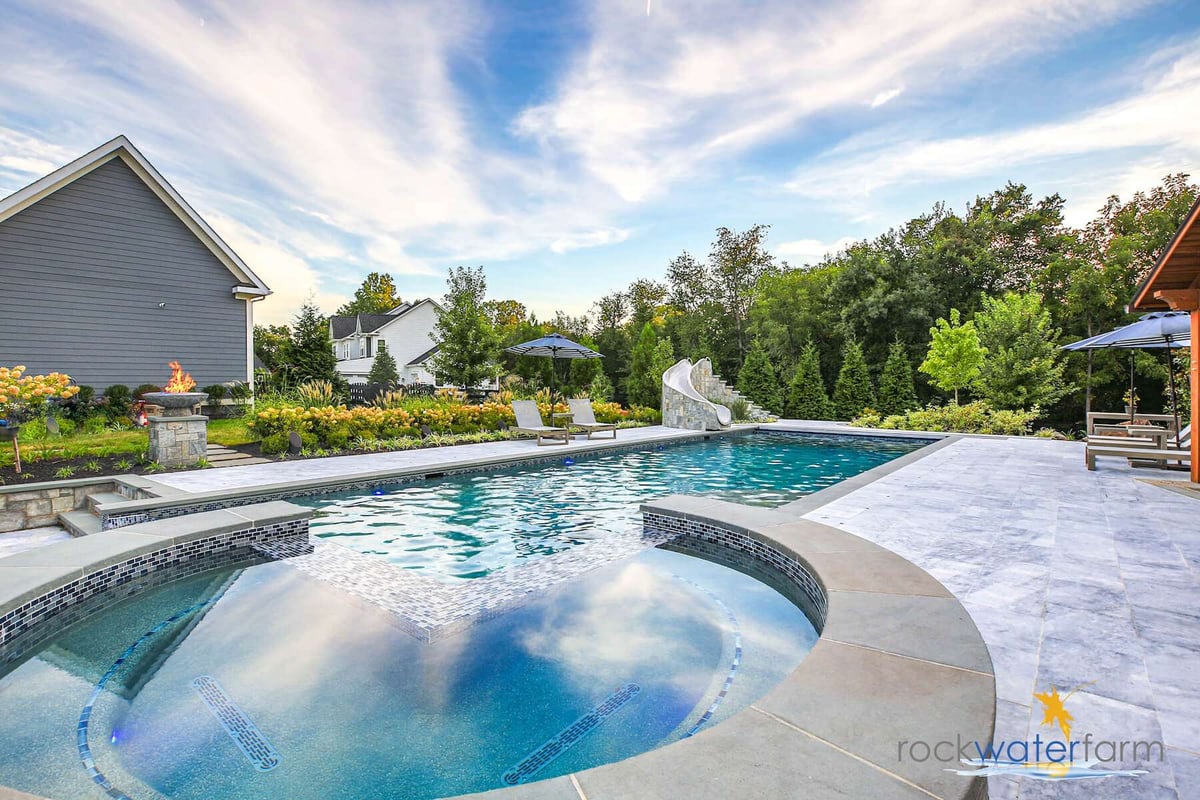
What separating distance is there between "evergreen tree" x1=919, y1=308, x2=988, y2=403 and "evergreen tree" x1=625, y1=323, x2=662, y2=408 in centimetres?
820

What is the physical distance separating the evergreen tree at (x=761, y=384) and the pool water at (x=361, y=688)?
1582 cm

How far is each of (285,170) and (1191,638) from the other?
60.0ft

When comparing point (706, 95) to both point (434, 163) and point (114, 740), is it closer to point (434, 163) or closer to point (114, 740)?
point (434, 163)

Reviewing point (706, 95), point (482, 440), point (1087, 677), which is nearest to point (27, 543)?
point (482, 440)

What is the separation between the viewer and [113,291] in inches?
501

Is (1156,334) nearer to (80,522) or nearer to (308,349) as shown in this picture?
(80,522)

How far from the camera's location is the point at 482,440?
39.1 feet

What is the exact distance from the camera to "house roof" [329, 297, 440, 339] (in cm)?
3125

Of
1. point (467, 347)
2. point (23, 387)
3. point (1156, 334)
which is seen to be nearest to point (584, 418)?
point (467, 347)

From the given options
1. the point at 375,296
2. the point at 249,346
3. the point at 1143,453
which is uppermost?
the point at 375,296

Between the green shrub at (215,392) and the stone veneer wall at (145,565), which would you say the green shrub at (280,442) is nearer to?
the stone veneer wall at (145,565)

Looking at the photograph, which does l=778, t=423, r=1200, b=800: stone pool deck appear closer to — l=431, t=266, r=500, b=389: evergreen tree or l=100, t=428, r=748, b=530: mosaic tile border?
l=100, t=428, r=748, b=530: mosaic tile border

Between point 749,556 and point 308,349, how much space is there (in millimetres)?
16709

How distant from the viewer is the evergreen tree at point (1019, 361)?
14828 mm
